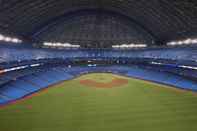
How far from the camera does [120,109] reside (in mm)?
22922

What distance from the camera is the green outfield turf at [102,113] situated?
17797mm

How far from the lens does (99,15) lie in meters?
42.7

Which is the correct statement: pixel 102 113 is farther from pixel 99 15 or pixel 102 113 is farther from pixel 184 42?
pixel 184 42

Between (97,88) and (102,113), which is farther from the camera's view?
(97,88)

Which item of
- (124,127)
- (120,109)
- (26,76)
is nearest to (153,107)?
(120,109)

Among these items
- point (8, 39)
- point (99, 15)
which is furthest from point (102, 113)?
point (99, 15)

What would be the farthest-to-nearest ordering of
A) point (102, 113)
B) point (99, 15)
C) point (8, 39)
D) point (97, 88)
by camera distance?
point (99, 15) < point (97, 88) < point (8, 39) < point (102, 113)

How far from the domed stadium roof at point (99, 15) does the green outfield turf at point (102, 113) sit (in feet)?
46.7

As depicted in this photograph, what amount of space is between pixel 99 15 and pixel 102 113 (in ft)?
93.2

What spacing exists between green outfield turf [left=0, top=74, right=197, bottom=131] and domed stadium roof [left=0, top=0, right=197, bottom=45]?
14221 mm

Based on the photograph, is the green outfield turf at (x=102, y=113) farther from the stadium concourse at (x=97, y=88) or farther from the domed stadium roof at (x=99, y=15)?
the domed stadium roof at (x=99, y=15)

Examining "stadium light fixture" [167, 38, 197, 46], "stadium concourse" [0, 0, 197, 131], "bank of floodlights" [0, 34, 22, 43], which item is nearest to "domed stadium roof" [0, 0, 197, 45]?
"stadium concourse" [0, 0, 197, 131]

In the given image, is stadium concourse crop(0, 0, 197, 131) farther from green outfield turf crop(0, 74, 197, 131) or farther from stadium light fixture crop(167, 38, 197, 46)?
green outfield turf crop(0, 74, 197, 131)

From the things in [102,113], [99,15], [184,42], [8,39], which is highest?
[99,15]
